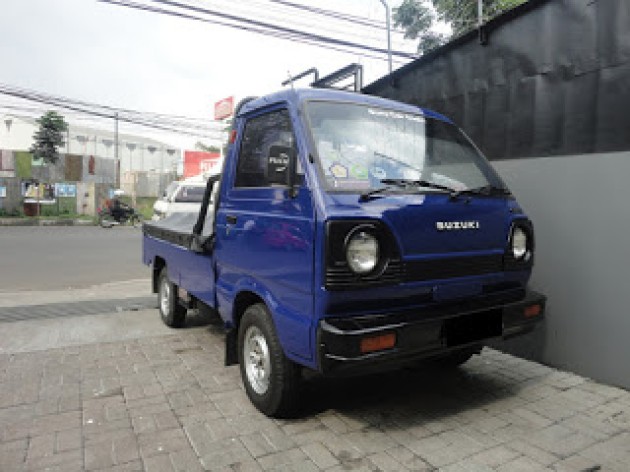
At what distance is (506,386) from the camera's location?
3734mm

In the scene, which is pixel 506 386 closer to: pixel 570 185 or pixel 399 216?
pixel 570 185

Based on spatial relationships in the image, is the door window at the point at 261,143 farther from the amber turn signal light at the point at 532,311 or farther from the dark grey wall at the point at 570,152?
the dark grey wall at the point at 570,152

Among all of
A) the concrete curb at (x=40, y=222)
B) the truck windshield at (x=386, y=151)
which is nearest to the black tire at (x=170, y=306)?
the truck windshield at (x=386, y=151)

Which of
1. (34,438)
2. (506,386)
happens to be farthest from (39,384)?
(506,386)

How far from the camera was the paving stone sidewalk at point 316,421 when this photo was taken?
2693 millimetres

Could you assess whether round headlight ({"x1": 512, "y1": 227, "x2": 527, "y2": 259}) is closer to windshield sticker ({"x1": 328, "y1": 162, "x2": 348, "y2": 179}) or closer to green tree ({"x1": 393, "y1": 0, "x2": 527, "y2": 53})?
windshield sticker ({"x1": 328, "y1": 162, "x2": 348, "y2": 179})

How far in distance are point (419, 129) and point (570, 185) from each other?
55.8 inches

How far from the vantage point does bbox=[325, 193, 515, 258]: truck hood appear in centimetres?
263

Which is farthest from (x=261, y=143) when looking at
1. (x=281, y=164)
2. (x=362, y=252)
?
(x=362, y=252)

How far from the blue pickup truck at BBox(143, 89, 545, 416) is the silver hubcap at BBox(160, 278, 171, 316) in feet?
6.21

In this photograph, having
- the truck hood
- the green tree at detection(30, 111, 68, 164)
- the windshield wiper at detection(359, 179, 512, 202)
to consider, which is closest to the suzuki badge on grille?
the truck hood

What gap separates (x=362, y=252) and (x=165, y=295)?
12.3 ft

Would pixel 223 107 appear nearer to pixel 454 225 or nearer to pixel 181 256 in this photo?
pixel 181 256

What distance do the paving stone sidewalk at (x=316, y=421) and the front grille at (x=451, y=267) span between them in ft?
3.27
